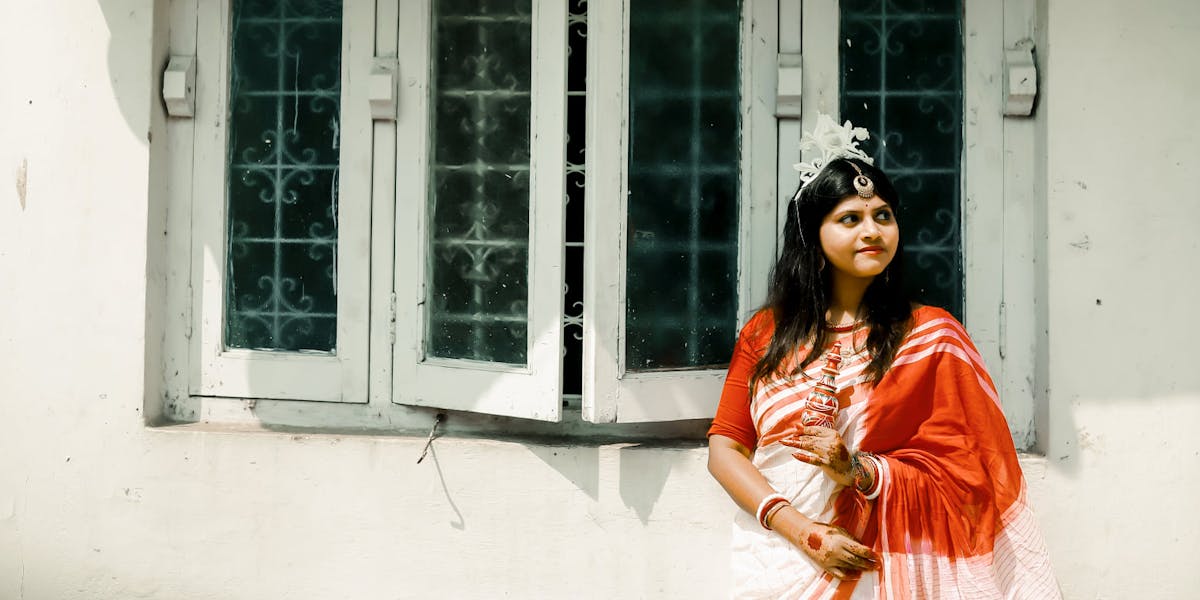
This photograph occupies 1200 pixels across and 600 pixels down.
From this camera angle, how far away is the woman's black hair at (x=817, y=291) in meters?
2.39

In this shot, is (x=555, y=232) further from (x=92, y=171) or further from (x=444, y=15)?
(x=92, y=171)

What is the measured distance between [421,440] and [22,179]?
153 centimetres

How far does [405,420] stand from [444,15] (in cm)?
126

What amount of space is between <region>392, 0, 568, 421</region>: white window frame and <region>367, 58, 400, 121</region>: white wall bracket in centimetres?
3

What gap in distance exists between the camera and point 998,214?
294cm

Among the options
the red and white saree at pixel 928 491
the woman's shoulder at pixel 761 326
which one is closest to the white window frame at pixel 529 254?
the woman's shoulder at pixel 761 326

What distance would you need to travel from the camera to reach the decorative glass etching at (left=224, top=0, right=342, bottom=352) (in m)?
3.19

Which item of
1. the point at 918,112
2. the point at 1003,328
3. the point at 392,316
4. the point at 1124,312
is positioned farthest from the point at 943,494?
the point at 392,316

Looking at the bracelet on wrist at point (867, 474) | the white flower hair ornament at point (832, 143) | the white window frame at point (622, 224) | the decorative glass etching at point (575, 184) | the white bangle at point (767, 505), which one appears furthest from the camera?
the decorative glass etching at point (575, 184)

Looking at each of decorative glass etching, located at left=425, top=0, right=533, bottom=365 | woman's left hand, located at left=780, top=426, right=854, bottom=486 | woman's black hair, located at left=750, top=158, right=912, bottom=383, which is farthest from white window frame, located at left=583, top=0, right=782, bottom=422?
woman's left hand, located at left=780, top=426, right=854, bottom=486

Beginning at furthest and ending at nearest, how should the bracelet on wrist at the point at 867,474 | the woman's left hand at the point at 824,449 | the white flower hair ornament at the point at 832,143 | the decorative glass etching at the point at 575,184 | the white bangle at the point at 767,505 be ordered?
the decorative glass etching at the point at 575,184 → the white flower hair ornament at the point at 832,143 → the white bangle at the point at 767,505 → the bracelet on wrist at the point at 867,474 → the woman's left hand at the point at 824,449

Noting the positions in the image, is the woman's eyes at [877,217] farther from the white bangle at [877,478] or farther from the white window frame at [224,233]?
the white window frame at [224,233]

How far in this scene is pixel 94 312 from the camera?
10.4ft

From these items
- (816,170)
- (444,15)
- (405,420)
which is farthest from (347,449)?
(816,170)
